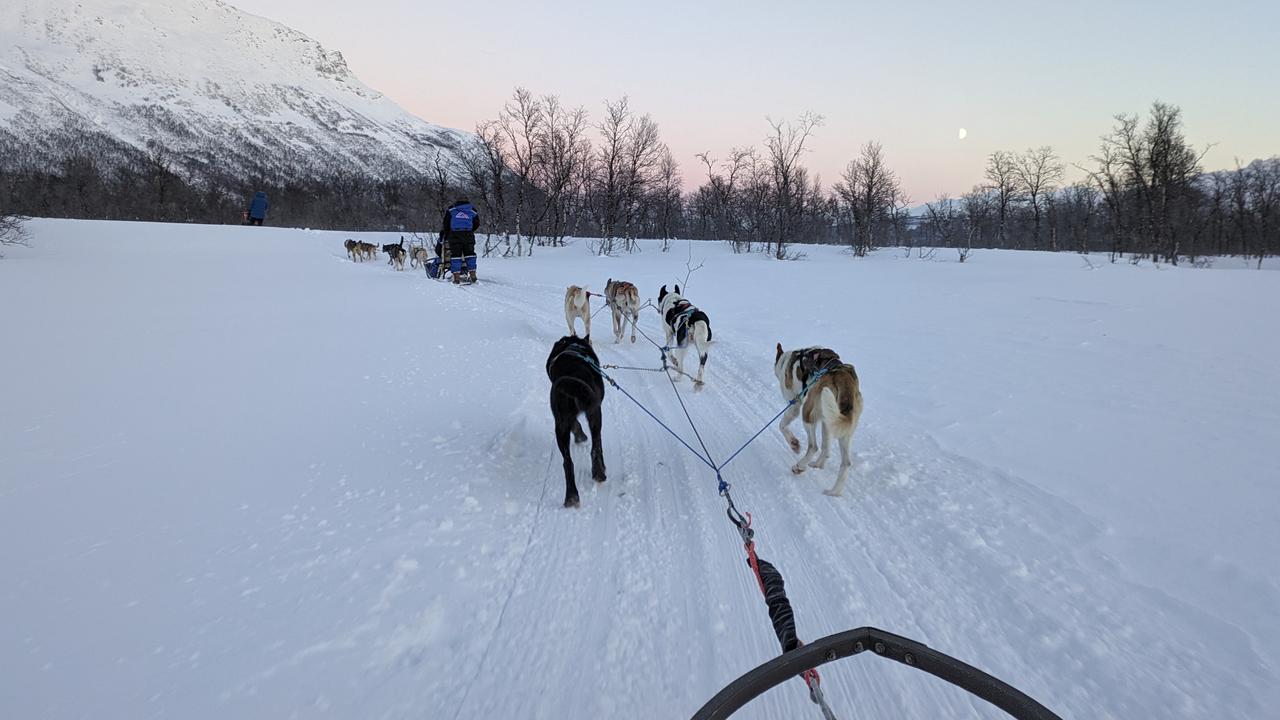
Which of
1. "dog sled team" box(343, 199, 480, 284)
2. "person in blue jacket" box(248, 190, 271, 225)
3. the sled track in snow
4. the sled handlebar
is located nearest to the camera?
the sled handlebar

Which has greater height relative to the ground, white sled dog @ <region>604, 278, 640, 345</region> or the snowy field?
white sled dog @ <region>604, 278, 640, 345</region>

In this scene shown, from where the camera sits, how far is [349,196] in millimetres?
63406

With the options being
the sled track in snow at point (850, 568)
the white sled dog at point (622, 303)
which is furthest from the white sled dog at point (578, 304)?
the sled track in snow at point (850, 568)

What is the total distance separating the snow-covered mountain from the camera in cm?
9444

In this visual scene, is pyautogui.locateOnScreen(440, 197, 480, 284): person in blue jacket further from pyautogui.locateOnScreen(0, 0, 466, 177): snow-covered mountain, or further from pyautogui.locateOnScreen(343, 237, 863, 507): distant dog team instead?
pyautogui.locateOnScreen(0, 0, 466, 177): snow-covered mountain

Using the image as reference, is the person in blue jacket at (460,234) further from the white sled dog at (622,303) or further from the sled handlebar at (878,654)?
the sled handlebar at (878,654)

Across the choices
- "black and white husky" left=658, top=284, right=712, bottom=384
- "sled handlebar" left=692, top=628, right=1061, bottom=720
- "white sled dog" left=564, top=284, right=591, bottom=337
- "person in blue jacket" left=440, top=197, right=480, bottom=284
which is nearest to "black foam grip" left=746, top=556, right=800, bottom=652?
"sled handlebar" left=692, top=628, right=1061, bottom=720

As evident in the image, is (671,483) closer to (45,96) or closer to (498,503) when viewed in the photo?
(498,503)

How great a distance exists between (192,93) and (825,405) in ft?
605

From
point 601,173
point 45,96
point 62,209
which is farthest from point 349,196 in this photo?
point 45,96

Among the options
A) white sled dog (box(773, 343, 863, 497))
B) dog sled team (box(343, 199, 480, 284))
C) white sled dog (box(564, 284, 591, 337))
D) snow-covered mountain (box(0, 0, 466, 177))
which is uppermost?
snow-covered mountain (box(0, 0, 466, 177))

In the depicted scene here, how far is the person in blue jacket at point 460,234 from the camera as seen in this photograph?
13.1m

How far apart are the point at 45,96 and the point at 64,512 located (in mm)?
156200

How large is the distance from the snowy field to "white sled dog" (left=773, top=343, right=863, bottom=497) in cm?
24
